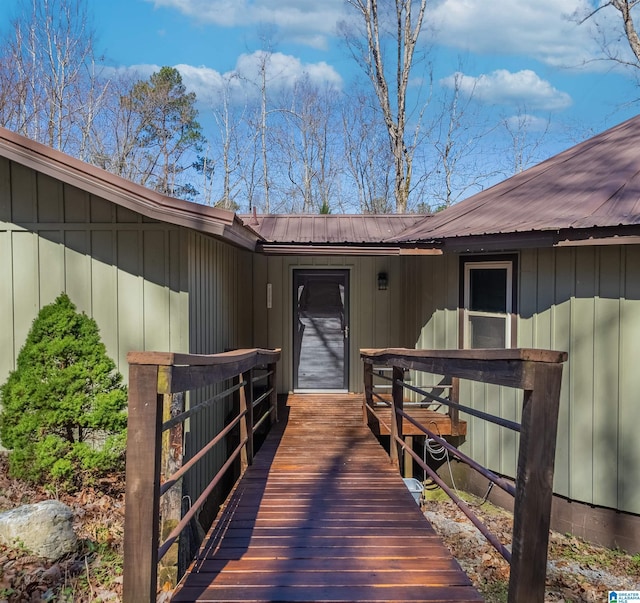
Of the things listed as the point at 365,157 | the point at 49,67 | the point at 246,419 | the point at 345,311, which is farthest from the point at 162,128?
the point at 246,419

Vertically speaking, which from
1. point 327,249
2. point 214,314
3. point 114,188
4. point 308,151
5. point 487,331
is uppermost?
point 308,151

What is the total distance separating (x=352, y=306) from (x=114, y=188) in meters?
4.36

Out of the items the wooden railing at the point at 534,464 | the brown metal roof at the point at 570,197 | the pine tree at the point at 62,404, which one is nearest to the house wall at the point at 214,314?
the pine tree at the point at 62,404

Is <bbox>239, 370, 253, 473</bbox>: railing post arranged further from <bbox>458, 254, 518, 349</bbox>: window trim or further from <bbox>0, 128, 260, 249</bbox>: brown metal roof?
<bbox>458, 254, 518, 349</bbox>: window trim

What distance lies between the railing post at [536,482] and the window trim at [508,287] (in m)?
3.33

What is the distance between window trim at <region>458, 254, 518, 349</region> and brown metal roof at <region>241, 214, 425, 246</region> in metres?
1.46

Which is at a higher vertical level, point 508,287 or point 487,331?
point 508,287

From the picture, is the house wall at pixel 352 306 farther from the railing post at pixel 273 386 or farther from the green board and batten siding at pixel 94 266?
the green board and batten siding at pixel 94 266

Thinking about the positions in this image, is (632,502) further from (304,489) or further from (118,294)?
(118,294)

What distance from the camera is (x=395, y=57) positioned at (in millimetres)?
15109

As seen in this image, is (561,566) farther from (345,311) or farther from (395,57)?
(395,57)

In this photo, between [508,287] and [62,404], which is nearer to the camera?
[62,404]

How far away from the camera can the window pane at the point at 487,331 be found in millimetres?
4977

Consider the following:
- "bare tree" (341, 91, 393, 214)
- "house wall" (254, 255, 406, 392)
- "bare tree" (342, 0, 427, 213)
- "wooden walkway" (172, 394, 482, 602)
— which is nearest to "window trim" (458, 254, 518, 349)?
"wooden walkway" (172, 394, 482, 602)
